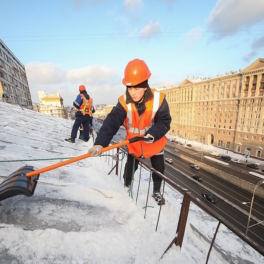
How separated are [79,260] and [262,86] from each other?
45.9 metres

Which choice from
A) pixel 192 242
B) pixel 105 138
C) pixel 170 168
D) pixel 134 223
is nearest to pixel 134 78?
pixel 105 138

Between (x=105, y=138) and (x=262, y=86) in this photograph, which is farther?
(x=262, y=86)

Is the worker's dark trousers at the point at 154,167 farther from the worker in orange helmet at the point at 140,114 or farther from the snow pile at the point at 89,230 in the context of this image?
the snow pile at the point at 89,230

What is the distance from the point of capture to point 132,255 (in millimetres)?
1688

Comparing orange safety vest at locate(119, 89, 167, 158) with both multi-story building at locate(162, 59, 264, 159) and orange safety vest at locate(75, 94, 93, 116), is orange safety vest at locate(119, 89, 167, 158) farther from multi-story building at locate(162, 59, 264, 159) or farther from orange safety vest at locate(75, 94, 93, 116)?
multi-story building at locate(162, 59, 264, 159)

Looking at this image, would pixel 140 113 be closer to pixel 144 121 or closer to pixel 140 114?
pixel 140 114

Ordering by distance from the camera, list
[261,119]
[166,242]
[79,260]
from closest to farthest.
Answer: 1. [79,260]
2. [166,242]
3. [261,119]

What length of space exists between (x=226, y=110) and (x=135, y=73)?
4795 cm

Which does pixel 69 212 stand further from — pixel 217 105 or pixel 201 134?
pixel 201 134

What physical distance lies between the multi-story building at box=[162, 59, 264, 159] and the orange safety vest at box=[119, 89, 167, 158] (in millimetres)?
42569

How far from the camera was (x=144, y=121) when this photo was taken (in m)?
2.56

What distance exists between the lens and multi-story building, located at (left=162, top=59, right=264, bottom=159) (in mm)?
34906

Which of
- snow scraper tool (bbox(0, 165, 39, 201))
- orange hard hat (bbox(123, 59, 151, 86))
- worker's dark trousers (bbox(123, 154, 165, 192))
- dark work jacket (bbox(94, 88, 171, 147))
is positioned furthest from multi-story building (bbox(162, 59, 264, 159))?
snow scraper tool (bbox(0, 165, 39, 201))

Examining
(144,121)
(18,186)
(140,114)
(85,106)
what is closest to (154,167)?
(144,121)
